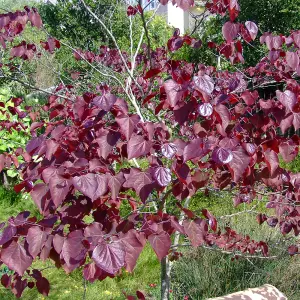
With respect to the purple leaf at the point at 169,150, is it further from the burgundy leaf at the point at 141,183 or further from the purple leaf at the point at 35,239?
the purple leaf at the point at 35,239

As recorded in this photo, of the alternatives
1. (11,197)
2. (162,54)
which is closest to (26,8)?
(162,54)

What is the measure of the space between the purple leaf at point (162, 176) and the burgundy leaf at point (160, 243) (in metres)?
0.16

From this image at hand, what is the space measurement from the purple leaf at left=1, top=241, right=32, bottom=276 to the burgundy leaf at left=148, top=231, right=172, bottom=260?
13.6 inches

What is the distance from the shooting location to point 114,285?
12.0 feet

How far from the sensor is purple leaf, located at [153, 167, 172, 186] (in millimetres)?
1160

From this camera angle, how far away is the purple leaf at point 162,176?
116 cm

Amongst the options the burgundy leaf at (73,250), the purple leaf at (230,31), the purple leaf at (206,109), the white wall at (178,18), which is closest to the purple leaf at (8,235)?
the burgundy leaf at (73,250)

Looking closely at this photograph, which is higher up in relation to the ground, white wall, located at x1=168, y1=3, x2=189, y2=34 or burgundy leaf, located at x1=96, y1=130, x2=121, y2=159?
white wall, located at x1=168, y1=3, x2=189, y2=34

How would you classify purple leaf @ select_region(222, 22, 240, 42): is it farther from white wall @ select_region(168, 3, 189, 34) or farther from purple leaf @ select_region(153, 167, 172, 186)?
white wall @ select_region(168, 3, 189, 34)

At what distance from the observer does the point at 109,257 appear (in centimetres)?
97

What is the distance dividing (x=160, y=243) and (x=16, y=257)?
1.31 ft

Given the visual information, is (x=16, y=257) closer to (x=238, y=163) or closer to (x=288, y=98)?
(x=238, y=163)

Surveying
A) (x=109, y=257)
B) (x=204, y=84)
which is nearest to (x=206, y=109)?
(x=204, y=84)

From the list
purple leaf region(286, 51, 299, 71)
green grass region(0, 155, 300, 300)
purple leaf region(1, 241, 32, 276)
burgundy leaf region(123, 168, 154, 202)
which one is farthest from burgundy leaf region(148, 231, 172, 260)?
green grass region(0, 155, 300, 300)
